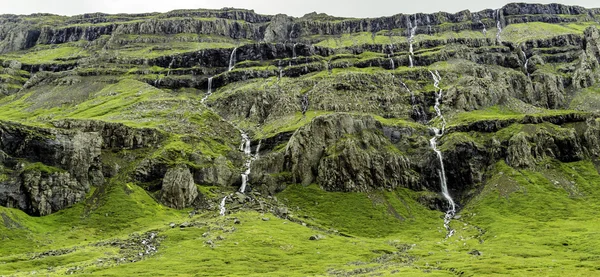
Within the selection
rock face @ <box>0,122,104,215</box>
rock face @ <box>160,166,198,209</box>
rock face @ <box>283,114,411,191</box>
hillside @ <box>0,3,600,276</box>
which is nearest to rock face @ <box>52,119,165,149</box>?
hillside @ <box>0,3,600,276</box>

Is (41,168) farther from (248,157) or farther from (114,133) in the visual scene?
(248,157)

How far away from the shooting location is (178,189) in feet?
460

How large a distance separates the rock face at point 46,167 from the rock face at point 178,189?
65.9ft

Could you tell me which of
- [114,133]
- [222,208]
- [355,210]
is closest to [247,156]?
[222,208]

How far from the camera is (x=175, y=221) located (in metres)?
123

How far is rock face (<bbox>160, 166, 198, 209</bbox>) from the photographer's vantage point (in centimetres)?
13900

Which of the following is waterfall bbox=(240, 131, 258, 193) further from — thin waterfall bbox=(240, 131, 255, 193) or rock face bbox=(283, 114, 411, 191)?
rock face bbox=(283, 114, 411, 191)

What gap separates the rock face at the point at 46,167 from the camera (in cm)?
12094

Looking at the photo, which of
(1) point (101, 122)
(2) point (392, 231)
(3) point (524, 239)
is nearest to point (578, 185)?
(3) point (524, 239)

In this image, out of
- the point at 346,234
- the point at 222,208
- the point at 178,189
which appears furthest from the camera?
the point at 178,189

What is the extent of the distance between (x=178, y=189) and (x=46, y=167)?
38289 millimetres

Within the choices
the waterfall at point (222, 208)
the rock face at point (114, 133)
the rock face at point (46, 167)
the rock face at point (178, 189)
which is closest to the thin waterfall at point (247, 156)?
the waterfall at point (222, 208)

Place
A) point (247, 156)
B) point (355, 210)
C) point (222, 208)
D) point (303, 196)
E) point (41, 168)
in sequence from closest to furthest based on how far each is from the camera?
point (41, 168) < point (222, 208) < point (355, 210) < point (303, 196) < point (247, 156)

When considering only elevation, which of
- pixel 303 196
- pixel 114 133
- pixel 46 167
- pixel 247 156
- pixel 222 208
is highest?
pixel 114 133
